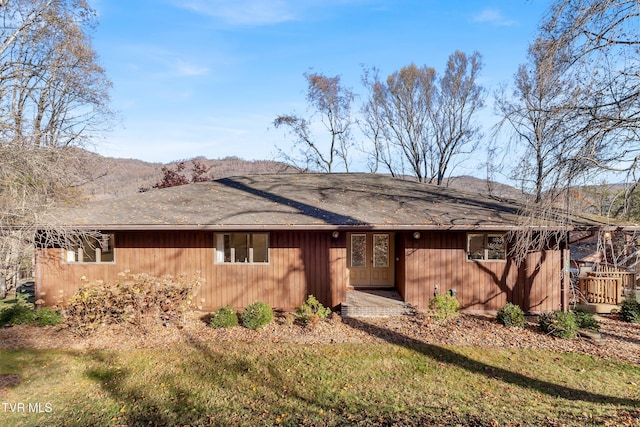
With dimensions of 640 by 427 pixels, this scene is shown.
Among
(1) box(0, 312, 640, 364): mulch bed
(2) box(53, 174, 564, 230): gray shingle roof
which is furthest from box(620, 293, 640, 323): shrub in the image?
(2) box(53, 174, 564, 230): gray shingle roof

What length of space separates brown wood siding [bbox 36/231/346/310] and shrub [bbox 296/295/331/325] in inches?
29.8

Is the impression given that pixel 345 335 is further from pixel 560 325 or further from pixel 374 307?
pixel 560 325

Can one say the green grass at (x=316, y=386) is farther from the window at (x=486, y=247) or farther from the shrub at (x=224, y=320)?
the window at (x=486, y=247)

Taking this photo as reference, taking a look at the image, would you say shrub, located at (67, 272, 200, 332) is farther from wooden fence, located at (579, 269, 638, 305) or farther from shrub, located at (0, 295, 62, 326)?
wooden fence, located at (579, 269, 638, 305)

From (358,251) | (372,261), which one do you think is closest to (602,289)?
(372,261)

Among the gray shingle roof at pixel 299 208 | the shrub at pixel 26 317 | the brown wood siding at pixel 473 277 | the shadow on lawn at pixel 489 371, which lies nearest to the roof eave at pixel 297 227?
the gray shingle roof at pixel 299 208

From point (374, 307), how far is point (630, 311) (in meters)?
6.68

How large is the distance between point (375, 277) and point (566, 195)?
20.8 feet

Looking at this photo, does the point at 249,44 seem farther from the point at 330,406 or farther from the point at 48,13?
the point at 330,406

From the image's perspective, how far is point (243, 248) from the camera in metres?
9.55

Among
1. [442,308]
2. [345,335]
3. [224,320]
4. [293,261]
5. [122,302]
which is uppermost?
[293,261]

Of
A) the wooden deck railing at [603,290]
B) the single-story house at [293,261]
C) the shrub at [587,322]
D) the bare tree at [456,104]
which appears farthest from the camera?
the bare tree at [456,104]

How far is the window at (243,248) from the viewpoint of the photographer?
9516 mm

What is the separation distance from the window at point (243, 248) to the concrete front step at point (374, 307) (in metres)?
2.59
